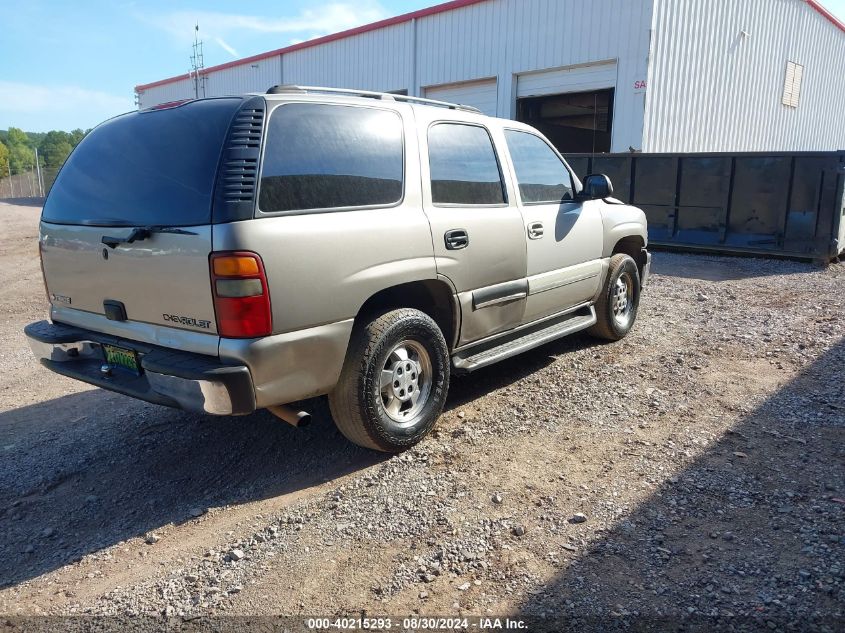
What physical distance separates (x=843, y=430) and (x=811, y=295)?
15.8 feet

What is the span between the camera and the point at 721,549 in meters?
2.88

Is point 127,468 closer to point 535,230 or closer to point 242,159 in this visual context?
point 242,159

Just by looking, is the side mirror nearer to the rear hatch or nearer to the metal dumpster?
the rear hatch

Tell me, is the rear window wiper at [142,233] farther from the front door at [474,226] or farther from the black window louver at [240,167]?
the front door at [474,226]

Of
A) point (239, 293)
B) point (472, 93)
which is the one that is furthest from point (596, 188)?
point (472, 93)

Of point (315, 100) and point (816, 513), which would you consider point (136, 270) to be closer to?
point (315, 100)

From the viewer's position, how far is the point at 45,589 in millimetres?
2754

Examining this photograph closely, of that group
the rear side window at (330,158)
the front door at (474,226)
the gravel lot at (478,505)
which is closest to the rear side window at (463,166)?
Answer: the front door at (474,226)

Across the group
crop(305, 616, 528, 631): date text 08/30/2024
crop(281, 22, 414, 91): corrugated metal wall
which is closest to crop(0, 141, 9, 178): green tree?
crop(281, 22, 414, 91): corrugated metal wall

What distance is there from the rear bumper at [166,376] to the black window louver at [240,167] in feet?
2.35

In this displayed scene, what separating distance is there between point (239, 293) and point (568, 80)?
14.8 metres

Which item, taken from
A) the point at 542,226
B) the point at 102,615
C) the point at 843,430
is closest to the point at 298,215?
the point at 102,615

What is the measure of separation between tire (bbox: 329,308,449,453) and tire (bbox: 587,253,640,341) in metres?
2.43

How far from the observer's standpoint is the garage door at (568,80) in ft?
49.4
